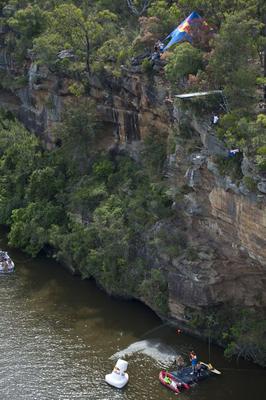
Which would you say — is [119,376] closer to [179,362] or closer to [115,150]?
[179,362]

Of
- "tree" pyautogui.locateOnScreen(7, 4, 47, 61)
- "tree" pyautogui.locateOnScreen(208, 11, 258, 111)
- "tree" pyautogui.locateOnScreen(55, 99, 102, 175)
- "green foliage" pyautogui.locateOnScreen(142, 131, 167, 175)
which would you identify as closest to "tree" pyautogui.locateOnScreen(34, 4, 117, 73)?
"tree" pyautogui.locateOnScreen(55, 99, 102, 175)

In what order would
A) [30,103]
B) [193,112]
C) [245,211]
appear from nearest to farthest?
[245,211] → [193,112] → [30,103]

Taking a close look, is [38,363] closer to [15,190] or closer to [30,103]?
[15,190]

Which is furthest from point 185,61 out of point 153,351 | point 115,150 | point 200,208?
point 153,351

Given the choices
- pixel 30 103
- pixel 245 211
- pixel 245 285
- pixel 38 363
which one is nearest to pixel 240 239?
pixel 245 211

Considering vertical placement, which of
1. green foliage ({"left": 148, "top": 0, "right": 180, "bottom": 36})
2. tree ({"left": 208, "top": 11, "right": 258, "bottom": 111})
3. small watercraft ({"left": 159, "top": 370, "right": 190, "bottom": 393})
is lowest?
small watercraft ({"left": 159, "top": 370, "right": 190, "bottom": 393})

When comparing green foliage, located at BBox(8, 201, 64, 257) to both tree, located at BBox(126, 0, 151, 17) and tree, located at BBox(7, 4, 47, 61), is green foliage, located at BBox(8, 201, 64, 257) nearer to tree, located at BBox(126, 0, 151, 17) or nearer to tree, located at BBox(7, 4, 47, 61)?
tree, located at BBox(7, 4, 47, 61)
